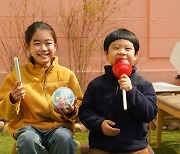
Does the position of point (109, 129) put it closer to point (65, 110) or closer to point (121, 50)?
point (65, 110)

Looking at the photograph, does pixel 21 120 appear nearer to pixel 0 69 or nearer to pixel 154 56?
pixel 0 69

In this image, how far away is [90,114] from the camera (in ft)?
8.29

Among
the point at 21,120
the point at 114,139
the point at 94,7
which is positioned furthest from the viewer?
the point at 94,7

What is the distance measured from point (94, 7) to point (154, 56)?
1.02 metres

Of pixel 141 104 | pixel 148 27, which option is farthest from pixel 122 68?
pixel 148 27

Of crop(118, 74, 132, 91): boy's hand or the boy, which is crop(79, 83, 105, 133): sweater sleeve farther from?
crop(118, 74, 132, 91): boy's hand

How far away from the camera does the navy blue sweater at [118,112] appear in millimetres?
2406

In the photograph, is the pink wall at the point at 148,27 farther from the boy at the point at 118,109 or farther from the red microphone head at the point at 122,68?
the red microphone head at the point at 122,68

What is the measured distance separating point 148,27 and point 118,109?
3123 mm

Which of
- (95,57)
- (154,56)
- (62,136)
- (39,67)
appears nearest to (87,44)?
(95,57)

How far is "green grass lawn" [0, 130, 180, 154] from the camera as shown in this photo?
4216 millimetres

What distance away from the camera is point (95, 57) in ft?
17.8

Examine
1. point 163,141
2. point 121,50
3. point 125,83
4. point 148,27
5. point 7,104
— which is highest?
point 148,27

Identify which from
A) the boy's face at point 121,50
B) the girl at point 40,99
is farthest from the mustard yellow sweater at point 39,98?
the boy's face at point 121,50
